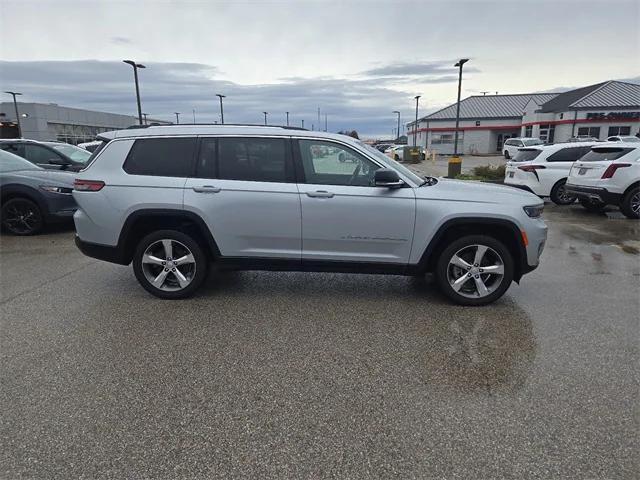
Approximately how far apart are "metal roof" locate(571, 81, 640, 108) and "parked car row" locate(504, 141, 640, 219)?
40559 millimetres

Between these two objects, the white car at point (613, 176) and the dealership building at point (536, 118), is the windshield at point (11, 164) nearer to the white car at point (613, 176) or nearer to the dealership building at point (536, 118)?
the white car at point (613, 176)

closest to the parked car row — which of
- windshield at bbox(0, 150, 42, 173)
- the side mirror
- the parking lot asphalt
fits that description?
the parking lot asphalt

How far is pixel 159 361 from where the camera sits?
3432mm

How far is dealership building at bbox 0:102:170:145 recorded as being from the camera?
56062mm

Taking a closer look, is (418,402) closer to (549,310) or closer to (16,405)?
(549,310)

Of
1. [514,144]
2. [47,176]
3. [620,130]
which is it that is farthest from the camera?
[620,130]

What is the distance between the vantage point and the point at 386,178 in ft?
13.7

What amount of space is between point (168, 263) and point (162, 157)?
1.12 meters

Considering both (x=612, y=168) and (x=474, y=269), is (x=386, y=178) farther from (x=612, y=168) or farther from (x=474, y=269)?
(x=612, y=168)

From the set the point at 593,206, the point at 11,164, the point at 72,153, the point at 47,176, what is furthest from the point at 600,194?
the point at 72,153

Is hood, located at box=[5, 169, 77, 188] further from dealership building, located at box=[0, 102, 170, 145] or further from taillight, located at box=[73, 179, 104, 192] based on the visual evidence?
dealership building, located at box=[0, 102, 170, 145]

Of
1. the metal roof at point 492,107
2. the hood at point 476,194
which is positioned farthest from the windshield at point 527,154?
the metal roof at point 492,107

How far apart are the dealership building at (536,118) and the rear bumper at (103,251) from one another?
157 ft

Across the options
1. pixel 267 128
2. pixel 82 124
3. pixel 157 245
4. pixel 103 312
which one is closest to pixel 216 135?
pixel 267 128
